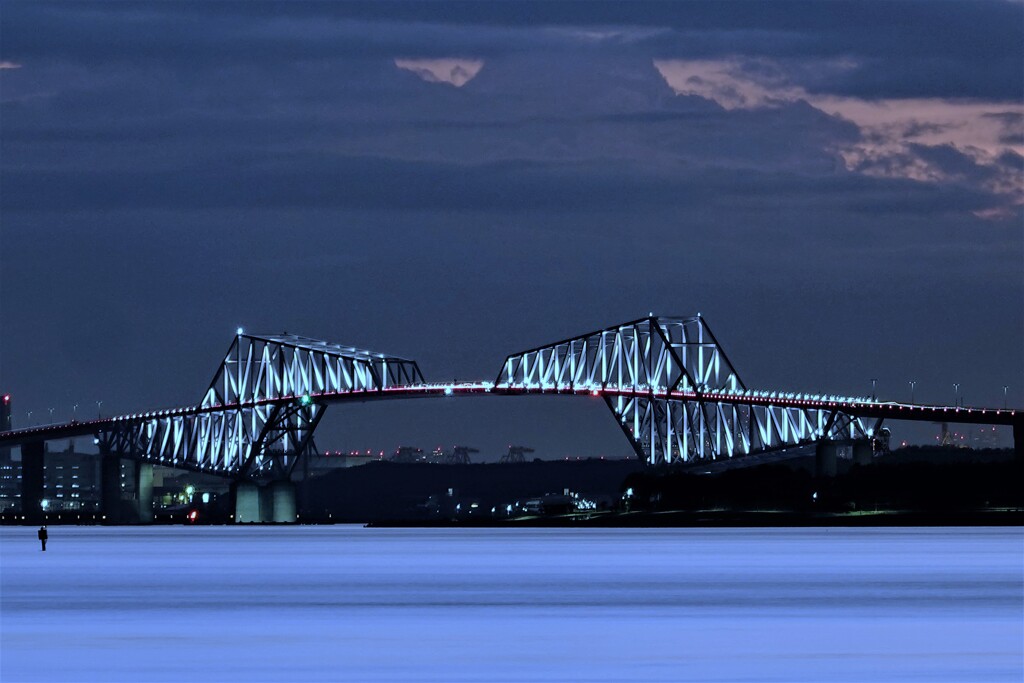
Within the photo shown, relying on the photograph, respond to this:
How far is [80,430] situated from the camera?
194 m

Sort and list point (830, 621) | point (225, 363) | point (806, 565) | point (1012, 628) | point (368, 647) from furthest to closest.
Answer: point (225, 363)
point (806, 565)
point (830, 621)
point (1012, 628)
point (368, 647)

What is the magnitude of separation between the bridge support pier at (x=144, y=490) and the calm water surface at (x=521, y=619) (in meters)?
107

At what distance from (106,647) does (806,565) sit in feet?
129

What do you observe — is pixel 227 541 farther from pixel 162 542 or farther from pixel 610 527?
pixel 610 527

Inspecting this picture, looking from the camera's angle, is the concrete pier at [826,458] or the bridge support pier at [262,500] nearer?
the concrete pier at [826,458]

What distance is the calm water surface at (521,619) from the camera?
3192cm

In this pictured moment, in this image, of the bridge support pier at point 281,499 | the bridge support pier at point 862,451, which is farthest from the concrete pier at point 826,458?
the bridge support pier at point 281,499

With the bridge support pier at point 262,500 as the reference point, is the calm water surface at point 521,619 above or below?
below

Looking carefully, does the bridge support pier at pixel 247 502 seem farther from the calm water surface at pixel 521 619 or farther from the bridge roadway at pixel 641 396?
the calm water surface at pixel 521 619

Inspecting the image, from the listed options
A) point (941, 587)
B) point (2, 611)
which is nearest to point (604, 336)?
point (941, 587)

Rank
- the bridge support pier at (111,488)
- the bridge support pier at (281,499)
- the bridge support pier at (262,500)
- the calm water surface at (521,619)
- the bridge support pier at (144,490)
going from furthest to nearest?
the bridge support pier at (144,490) < the bridge support pier at (111,488) < the bridge support pier at (281,499) < the bridge support pier at (262,500) < the calm water surface at (521,619)

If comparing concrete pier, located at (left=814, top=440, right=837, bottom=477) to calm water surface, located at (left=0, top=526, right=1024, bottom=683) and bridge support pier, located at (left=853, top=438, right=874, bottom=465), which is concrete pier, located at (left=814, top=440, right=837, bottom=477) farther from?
calm water surface, located at (left=0, top=526, right=1024, bottom=683)

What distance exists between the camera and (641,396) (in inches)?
6521

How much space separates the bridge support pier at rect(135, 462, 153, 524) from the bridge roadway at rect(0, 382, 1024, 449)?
437 cm
